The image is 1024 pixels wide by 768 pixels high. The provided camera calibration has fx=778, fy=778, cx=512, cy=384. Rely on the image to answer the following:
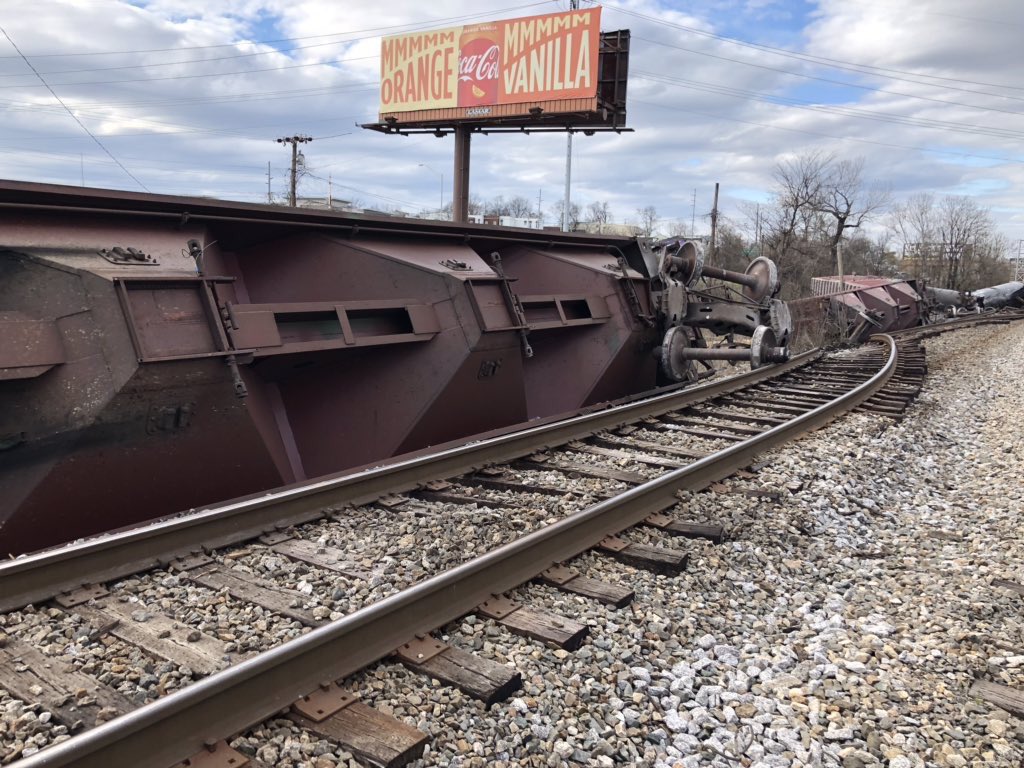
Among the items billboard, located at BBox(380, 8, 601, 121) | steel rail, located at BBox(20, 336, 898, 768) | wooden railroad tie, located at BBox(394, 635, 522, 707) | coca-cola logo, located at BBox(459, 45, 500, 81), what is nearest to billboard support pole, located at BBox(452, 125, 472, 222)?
billboard, located at BBox(380, 8, 601, 121)

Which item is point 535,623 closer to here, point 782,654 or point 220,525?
point 782,654

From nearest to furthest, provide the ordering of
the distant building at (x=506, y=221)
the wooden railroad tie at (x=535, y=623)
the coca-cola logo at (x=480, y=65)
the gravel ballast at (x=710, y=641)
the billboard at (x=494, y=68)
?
1. the gravel ballast at (x=710, y=641)
2. the wooden railroad tie at (x=535, y=623)
3. the billboard at (x=494, y=68)
4. the coca-cola logo at (x=480, y=65)
5. the distant building at (x=506, y=221)

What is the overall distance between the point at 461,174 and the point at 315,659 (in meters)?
26.4

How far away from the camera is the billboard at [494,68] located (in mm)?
25516

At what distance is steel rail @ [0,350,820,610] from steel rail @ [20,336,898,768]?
1449mm

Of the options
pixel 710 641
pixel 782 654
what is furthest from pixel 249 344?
pixel 782 654

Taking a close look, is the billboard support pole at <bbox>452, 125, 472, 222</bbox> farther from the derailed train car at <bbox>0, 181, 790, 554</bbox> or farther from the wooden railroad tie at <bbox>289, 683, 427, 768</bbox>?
the wooden railroad tie at <bbox>289, 683, 427, 768</bbox>

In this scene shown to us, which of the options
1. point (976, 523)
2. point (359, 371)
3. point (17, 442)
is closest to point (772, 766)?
point (976, 523)

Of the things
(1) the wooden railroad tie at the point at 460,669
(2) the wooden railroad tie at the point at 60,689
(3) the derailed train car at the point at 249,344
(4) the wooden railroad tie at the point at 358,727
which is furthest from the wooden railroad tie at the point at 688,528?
(2) the wooden railroad tie at the point at 60,689

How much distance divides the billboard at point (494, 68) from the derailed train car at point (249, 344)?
16916mm

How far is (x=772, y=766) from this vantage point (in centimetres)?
266

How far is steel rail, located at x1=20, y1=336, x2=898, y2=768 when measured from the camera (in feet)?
7.57

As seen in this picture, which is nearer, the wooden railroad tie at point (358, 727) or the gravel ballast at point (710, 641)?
the wooden railroad tie at point (358, 727)

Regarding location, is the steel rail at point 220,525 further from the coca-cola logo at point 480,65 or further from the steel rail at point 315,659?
the coca-cola logo at point 480,65
